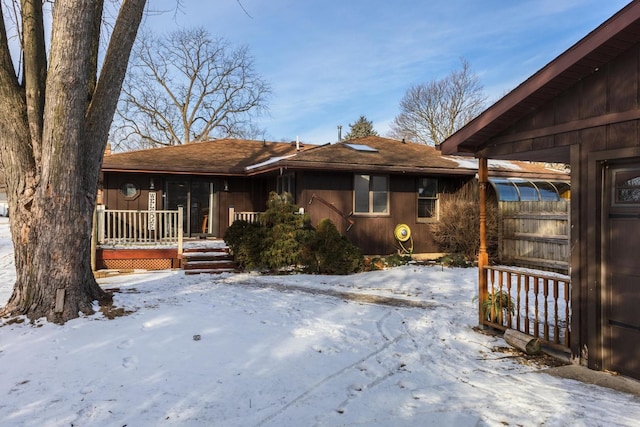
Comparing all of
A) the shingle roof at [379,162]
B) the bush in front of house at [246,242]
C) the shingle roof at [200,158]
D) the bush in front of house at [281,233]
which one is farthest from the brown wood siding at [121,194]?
the bush in front of house at [281,233]

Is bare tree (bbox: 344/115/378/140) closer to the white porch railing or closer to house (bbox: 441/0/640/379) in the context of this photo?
the white porch railing

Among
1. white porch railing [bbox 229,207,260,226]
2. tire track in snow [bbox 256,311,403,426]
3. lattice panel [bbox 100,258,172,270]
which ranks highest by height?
white porch railing [bbox 229,207,260,226]

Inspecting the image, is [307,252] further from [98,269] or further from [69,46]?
[69,46]

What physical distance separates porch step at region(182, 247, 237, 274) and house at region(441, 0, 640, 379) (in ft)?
26.0

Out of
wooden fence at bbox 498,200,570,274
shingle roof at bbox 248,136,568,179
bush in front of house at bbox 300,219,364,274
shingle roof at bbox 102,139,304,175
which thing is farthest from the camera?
shingle roof at bbox 102,139,304,175

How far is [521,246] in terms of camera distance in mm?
11992

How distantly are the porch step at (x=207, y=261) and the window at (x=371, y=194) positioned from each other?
3933 mm

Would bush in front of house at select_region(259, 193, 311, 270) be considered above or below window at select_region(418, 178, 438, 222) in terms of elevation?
below

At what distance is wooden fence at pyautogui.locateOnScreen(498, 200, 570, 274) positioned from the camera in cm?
1104

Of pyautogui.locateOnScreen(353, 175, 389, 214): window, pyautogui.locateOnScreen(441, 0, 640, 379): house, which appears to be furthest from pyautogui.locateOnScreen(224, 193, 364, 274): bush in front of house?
pyautogui.locateOnScreen(441, 0, 640, 379): house

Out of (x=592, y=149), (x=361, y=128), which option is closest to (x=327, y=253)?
(x=592, y=149)

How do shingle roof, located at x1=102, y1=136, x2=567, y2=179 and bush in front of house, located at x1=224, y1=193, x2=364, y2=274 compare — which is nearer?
bush in front of house, located at x1=224, y1=193, x2=364, y2=274

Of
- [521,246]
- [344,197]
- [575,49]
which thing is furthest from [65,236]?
[521,246]

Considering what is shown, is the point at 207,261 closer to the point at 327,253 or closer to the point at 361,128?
the point at 327,253
